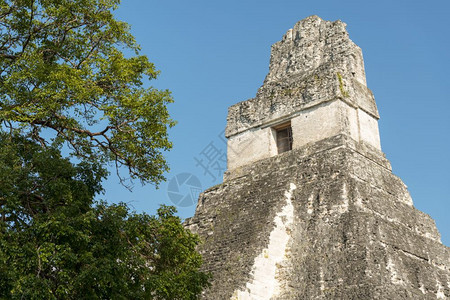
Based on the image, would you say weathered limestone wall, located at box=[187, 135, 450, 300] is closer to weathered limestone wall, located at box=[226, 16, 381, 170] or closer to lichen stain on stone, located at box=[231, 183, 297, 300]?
lichen stain on stone, located at box=[231, 183, 297, 300]

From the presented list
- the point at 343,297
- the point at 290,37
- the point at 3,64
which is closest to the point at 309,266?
the point at 343,297

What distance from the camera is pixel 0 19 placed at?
376 inches

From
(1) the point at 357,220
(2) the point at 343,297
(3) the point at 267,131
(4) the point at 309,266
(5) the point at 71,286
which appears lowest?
(5) the point at 71,286

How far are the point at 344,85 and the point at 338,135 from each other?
1565 mm

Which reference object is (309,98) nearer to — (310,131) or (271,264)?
(310,131)

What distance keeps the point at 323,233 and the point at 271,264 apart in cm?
118

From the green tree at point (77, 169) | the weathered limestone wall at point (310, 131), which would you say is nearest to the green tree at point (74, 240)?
the green tree at point (77, 169)

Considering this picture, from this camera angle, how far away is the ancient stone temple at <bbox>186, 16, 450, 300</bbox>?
394 inches

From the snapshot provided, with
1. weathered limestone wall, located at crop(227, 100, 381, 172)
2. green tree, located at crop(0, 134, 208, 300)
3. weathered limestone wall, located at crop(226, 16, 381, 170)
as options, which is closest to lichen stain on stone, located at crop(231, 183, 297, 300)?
green tree, located at crop(0, 134, 208, 300)

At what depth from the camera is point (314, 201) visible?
11328mm

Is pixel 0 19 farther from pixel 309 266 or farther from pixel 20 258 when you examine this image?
pixel 309 266

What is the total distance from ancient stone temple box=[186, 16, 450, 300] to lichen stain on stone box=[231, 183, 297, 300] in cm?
2

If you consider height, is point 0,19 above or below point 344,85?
below

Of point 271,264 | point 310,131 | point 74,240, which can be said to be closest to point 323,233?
point 271,264
